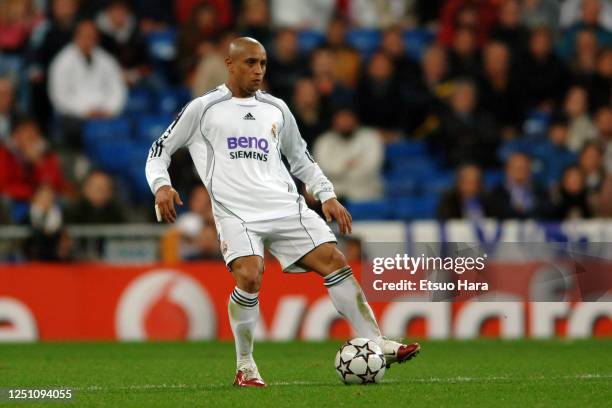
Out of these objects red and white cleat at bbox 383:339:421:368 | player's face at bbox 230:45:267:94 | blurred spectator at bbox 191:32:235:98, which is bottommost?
red and white cleat at bbox 383:339:421:368

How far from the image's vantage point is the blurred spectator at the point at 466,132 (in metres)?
15.8

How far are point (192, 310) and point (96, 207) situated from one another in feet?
5.55

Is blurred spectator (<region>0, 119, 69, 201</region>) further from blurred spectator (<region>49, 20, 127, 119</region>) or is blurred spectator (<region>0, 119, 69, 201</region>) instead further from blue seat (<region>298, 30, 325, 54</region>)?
blue seat (<region>298, 30, 325, 54</region>)

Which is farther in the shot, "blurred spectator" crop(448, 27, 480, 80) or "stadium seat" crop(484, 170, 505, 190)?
"blurred spectator" crop(448, 27, 480, 80)

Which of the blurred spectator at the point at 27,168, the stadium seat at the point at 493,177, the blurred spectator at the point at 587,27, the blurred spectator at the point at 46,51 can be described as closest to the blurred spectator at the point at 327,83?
the stadium seat at the point at 493,177

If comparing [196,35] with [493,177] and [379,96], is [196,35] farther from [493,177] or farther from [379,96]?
[493,177]

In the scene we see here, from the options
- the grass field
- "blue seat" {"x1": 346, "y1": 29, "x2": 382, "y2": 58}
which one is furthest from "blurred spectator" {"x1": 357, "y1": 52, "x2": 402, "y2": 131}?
the grass field

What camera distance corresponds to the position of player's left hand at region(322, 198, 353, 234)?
7.90 metres

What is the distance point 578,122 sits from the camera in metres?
16.2

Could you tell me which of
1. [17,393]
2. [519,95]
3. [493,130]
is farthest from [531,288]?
[17,393]

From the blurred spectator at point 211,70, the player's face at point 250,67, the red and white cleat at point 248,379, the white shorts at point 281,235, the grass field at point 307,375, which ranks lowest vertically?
the grass field at point 307,375

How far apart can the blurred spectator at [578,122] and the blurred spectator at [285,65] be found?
3376 mm

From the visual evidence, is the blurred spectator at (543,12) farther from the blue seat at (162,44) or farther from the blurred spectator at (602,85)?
the blue seat at (162,44)

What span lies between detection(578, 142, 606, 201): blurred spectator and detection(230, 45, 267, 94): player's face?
7629mm
